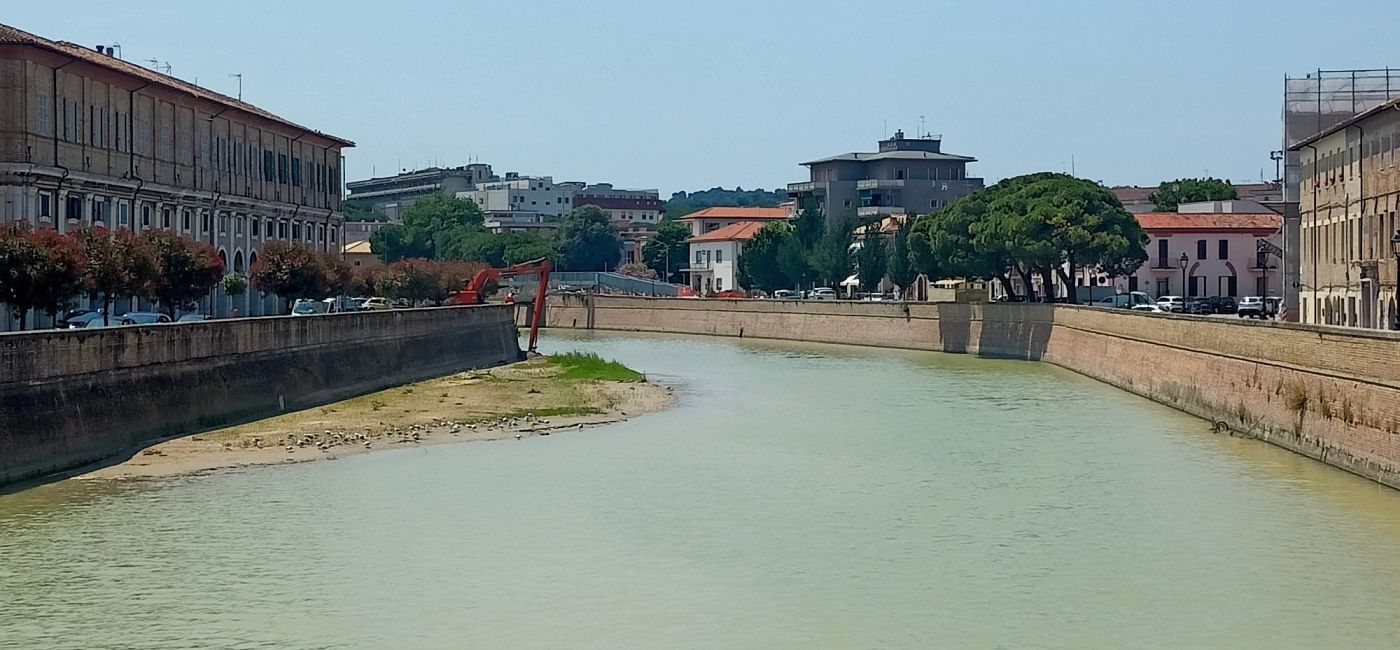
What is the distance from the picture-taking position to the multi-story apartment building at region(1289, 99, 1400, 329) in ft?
169

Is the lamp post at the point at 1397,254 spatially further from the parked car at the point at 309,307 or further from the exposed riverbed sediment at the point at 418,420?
the parked car at the point at 309,307

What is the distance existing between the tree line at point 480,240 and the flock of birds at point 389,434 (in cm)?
11344

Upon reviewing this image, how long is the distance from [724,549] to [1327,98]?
55063mm

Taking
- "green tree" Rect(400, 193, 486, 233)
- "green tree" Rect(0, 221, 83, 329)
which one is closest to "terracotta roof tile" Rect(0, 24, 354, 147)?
"green tree" Rect(0, 221, 83, 329)

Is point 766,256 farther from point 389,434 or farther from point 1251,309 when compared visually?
point 389,434

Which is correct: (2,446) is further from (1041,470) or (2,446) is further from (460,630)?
(1041,470)

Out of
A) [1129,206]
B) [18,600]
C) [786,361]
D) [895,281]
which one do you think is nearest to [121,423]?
[18,600]

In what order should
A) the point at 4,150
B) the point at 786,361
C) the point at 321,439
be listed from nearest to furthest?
1. the point at 321,439
2. the point at 4,150
3. the point at 786,361

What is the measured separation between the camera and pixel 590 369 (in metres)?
65.6

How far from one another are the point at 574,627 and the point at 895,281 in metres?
85.2

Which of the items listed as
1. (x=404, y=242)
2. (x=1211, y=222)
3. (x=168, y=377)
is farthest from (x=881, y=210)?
(x=168, y=377)

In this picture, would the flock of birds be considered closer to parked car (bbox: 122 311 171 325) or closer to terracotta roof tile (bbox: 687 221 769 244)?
parked car (bbox: 122 311 171 325)

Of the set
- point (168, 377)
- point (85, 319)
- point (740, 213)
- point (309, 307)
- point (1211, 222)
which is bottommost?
point (168, 377)

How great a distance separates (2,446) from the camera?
3050cm
